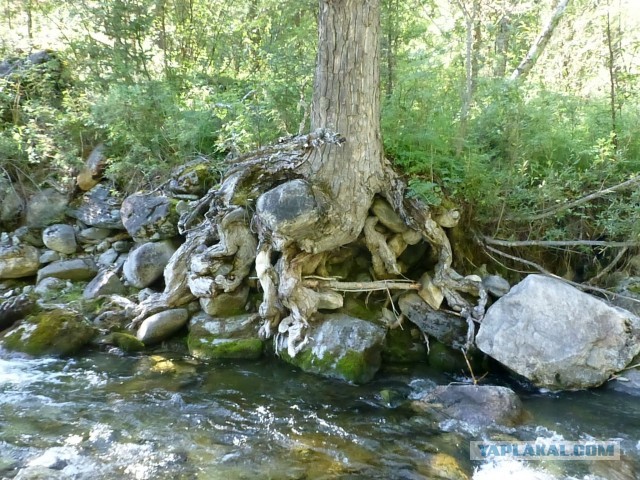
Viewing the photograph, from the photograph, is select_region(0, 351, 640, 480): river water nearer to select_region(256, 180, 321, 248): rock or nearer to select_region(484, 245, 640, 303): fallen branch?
select_region(484, 245, 640, 303): fallen branch

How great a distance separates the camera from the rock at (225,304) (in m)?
6.12

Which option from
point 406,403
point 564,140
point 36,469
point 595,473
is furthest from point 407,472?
point 564,140

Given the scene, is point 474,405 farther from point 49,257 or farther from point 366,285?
point 49,257

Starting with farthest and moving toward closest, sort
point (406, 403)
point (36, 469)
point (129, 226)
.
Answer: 1. point (129, 226)
2. point (406, 403)
3. point (36, 469)

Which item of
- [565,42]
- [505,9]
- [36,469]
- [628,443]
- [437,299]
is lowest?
[628,443]

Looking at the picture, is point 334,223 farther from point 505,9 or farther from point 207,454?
point 505,9

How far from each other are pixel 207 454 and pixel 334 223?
2854mm

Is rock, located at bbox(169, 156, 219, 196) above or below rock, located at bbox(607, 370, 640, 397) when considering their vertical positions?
above

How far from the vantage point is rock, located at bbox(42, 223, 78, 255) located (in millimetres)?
8004

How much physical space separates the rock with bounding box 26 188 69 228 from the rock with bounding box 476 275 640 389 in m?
7.42

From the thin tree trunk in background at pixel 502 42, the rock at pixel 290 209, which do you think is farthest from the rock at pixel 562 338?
the thin tree trunk in background at pixel 502 42

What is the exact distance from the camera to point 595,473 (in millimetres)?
3697

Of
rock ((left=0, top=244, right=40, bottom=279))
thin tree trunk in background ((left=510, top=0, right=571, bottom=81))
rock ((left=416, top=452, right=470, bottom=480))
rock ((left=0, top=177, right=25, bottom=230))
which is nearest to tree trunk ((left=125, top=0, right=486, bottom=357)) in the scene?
rock ((left=416, top=452, right=470, bottom=480))

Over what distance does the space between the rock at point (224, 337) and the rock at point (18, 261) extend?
141 inches
